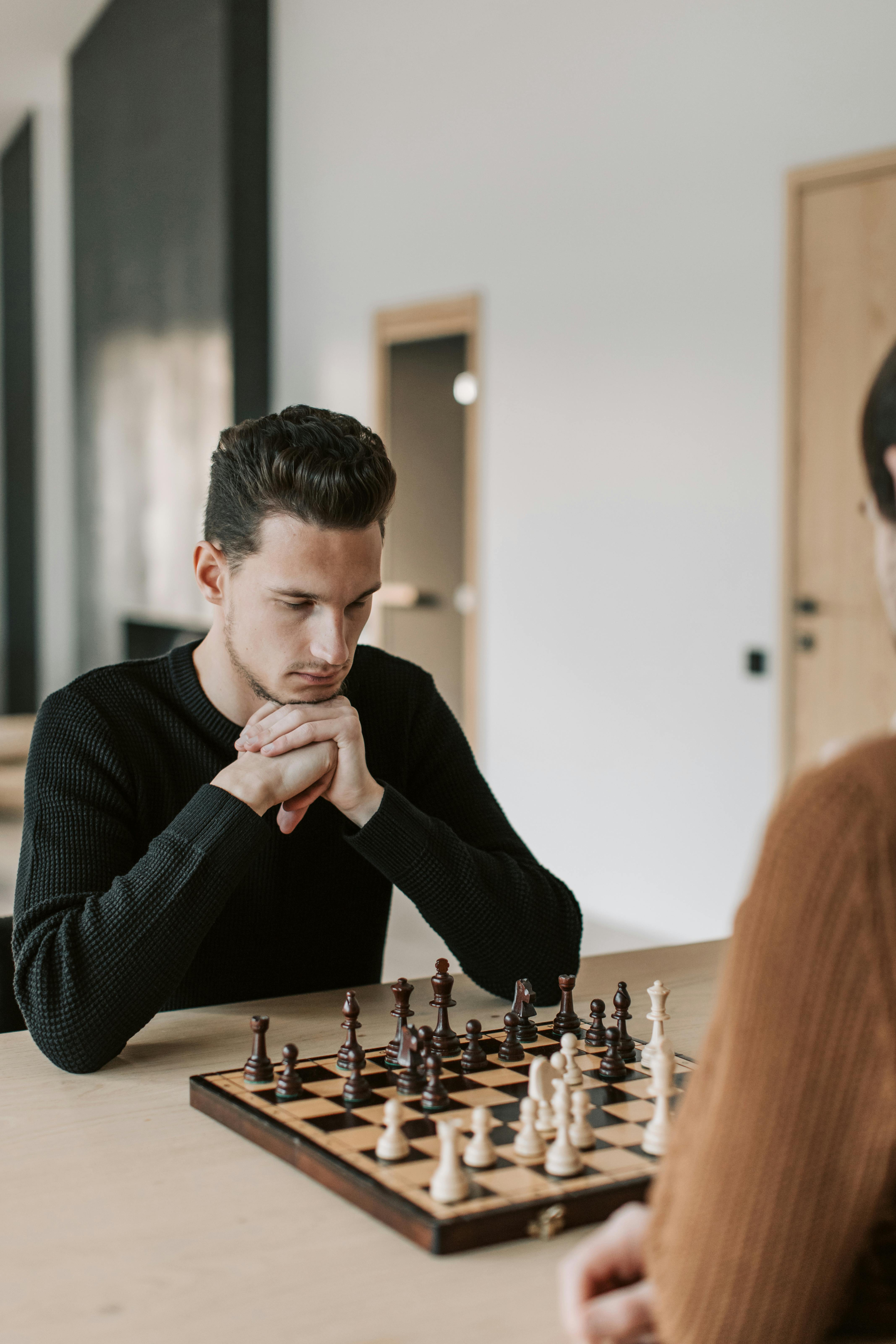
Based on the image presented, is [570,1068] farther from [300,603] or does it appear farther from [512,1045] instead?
[300,603]

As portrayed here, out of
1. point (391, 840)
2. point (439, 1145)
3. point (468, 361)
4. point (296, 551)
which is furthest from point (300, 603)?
point (468, 361)

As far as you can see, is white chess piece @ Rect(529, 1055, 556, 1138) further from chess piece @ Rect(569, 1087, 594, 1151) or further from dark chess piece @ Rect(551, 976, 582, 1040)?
dark chess piece @ Rect(551, 976, 582, 1040)

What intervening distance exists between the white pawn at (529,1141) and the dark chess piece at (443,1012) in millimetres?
159

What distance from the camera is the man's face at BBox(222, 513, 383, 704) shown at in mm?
1690

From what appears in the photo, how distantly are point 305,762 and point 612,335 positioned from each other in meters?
3.25

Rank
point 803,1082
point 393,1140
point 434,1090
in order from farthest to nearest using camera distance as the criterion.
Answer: point 434,1090, point 393,1140, point 803,1082

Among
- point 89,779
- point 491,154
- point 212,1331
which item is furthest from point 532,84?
point 212,1331

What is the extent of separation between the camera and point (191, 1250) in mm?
987

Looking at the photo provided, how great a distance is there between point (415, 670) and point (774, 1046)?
1330mm

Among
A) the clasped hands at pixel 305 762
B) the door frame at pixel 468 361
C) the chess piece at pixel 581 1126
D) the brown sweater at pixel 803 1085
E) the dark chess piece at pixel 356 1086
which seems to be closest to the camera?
the brown sweater at pixel 803 1085

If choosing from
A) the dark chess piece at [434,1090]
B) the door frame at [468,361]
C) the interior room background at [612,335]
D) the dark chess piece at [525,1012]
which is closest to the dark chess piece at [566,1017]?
the dark chess piece at [525,1012]

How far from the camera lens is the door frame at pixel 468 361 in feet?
17.3

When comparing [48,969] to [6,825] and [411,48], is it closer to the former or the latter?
[6,825]

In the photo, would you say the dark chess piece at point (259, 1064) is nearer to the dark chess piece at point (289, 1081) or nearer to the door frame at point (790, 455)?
the dark chess piece at point (289, 1081)
